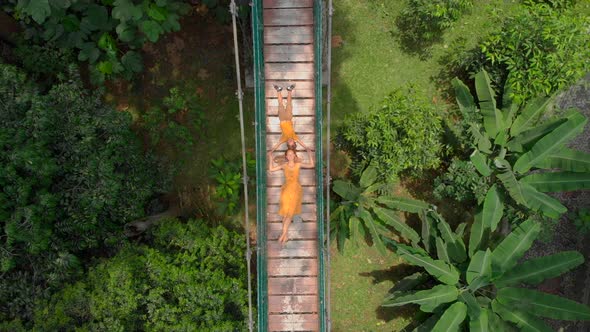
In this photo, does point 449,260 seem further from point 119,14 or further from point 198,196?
point 119,14

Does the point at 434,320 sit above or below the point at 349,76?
below

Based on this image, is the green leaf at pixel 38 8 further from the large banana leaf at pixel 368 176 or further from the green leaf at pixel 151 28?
A: the large banana leaf at pixel 368 176

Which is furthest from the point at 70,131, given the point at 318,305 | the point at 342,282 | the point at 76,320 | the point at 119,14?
the point at 342,282

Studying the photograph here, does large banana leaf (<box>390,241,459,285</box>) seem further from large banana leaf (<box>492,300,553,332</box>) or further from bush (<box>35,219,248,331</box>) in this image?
bush (<box>35,219,248,331</box>)

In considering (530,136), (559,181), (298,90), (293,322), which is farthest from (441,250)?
(298,90)

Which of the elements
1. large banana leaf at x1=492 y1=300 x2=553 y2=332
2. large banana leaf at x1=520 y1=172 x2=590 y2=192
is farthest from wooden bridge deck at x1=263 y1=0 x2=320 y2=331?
large banana leaf at x1=520 y1=172 x2=590 y2=192

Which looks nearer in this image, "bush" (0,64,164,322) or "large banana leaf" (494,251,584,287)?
"bush" (0,64,164,322)

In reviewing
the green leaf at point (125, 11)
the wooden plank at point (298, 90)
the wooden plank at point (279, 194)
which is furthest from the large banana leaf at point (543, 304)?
the green leaf at point (125, 11)
